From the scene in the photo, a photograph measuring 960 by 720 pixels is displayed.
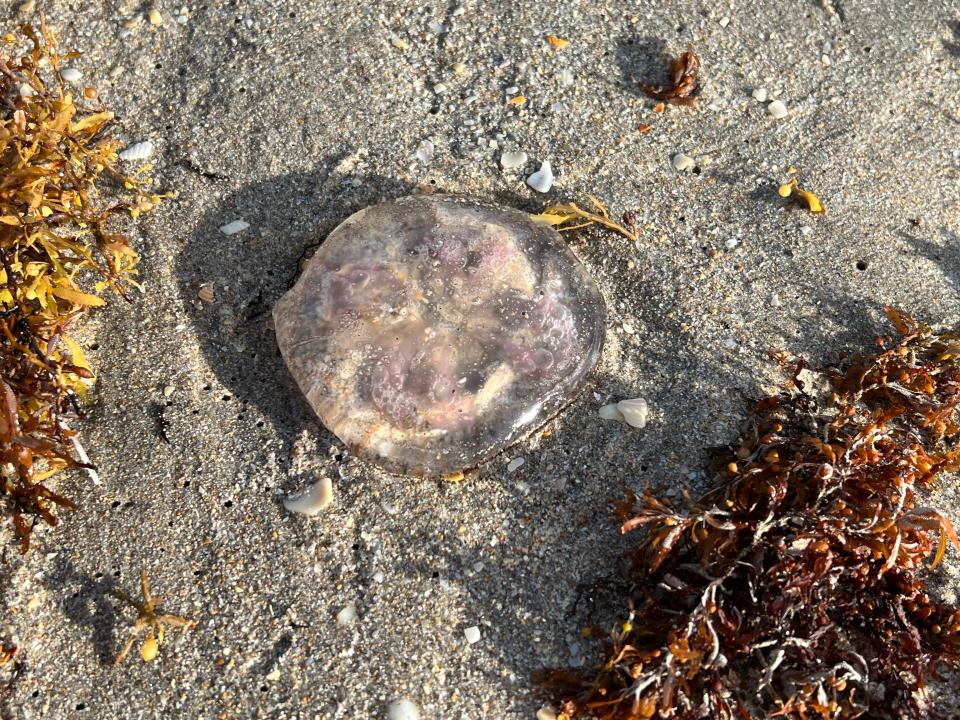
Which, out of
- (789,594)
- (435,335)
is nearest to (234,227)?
(435,335)

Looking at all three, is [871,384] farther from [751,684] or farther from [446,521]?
[446,521]

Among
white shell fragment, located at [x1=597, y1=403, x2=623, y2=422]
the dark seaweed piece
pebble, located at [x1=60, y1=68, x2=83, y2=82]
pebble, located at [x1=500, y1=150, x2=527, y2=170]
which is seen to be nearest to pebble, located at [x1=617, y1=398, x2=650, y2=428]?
white shell fragment, located at [x1=597, y1=403, x2=623, y2=422]

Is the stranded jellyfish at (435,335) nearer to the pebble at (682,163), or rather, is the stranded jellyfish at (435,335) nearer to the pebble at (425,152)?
the pebble at (425,152)

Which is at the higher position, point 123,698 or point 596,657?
point 596,657

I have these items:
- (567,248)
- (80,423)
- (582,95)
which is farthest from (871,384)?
(80,423)

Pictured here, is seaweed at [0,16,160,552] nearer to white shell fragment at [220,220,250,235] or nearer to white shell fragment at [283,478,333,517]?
white shell fragment at [220,220,250,235]

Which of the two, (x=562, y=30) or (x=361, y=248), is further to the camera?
(x=562, y=30)

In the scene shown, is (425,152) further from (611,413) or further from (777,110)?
(777,110)
